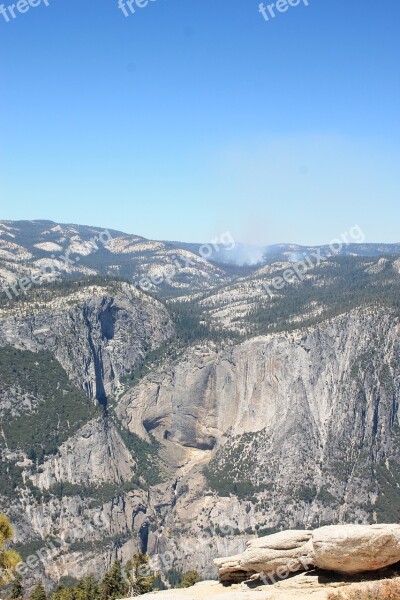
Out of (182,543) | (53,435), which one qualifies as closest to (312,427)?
(182,543)

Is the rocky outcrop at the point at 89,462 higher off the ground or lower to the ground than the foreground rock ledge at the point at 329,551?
lower

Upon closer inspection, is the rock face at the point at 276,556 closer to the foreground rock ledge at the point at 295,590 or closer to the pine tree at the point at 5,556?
the foreground rock ledge at the point at 295,590

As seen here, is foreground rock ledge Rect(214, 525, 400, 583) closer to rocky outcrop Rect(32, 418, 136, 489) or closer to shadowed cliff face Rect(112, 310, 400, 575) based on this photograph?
rocky outcrop Rect(32, 418, 136, 489)

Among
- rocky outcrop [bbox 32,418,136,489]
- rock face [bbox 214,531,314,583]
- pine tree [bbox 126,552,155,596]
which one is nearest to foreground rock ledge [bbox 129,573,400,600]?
rock face [bbox 214,531,314,583]

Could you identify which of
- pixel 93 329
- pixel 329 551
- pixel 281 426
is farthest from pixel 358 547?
pixel 93 329

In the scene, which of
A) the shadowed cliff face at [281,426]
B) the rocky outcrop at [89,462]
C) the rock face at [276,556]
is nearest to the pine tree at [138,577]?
the rock face at [276,556]

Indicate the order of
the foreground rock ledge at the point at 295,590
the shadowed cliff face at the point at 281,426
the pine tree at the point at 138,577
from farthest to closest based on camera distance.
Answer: the shadowed cliff face at the point at 281,426
the pine tree at the point at 138,577
the foreground rock ledge at the point at 295,590
